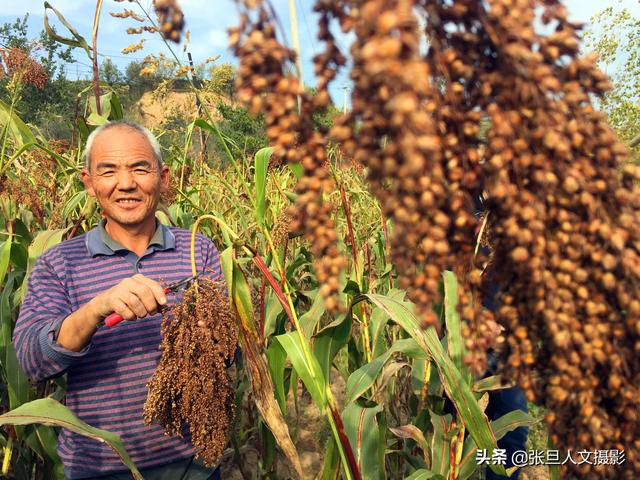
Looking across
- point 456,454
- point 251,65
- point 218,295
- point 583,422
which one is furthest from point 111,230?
point 583,422

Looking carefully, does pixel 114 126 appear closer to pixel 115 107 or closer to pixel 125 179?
pixel 125 179

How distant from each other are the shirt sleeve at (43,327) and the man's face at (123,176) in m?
0.31

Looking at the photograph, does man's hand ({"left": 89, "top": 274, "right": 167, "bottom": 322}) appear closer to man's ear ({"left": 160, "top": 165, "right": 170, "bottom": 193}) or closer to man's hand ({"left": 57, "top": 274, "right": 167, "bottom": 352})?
man's hand ({"left": 57, "top": 274, "right": 167, "bottom": 352})

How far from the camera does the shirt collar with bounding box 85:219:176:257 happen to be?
2.07m

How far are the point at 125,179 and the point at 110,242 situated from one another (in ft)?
0.82

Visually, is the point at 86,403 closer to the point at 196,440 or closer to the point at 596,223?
the point at 196,440

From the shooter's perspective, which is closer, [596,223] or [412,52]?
[412,52]

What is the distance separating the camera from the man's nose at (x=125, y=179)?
6.64 feet

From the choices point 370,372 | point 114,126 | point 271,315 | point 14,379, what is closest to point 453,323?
point 370,372

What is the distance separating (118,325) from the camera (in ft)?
6.57

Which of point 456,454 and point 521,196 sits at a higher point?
point 521,196

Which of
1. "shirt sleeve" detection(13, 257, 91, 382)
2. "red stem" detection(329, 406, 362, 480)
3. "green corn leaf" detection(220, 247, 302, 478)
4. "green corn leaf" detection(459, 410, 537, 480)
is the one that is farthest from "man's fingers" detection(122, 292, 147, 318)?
"green corn leaf" detection(459, 410, 537, 480)

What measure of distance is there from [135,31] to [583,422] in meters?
2.42

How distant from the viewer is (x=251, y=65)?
59cm
